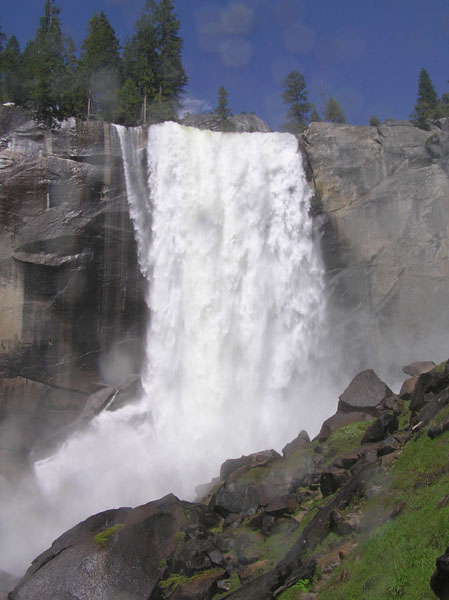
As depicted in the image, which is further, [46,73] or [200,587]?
[46,73]

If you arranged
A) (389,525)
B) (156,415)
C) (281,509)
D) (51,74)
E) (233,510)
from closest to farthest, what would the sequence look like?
(389,525)
(281,509)
(233,510)
(156,415)
(51,74)

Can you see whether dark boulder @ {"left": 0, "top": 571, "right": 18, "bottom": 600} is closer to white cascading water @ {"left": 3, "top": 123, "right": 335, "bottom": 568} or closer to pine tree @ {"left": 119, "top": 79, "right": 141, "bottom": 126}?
white cascading water @ {"left": 3, "top": 123, "right": 335, "bottom": 568}

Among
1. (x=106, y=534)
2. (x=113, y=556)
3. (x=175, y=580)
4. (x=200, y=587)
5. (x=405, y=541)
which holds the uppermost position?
(x=405, y=541)

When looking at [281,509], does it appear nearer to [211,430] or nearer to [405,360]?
[211,430]

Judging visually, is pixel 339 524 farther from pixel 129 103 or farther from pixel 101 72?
pixel 101 72

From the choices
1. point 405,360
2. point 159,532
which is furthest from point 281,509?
point 405,360

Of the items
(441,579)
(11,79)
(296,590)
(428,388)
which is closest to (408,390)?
(428,388)

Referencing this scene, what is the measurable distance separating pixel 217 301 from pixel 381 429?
15.0 meters

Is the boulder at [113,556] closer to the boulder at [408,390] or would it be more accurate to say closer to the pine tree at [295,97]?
the boulder at [408,390]

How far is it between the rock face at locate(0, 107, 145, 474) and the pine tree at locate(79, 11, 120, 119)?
1053cm

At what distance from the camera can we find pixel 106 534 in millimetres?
15273

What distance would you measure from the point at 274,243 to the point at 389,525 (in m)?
22.1

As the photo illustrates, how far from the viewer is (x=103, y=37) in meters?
43.0

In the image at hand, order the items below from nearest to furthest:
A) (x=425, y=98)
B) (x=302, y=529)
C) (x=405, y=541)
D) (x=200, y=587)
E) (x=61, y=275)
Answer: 1. (x=405, y=541)
2. (x=200, y=587)
3. (x=302, y=529)
4. (x=61, y=275)
5. (x=425, y=98)
